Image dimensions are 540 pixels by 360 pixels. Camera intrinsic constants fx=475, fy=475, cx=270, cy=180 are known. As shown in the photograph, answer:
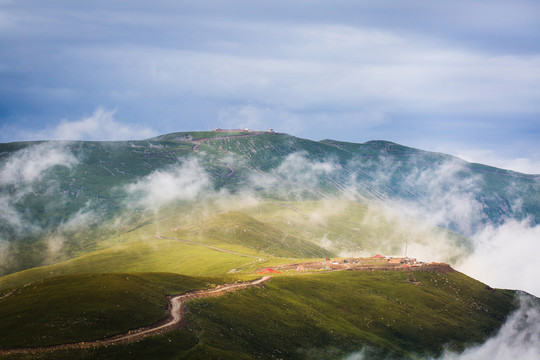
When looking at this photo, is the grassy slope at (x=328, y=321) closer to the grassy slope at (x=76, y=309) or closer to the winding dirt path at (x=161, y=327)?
the winding dirt path at (x=161, y=327)

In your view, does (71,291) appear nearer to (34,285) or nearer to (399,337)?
(34,285)

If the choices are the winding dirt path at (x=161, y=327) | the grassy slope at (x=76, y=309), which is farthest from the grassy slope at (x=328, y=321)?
the grassy slope at (x=76, y=309)

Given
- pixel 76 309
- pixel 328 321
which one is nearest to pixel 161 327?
pixel 76 309

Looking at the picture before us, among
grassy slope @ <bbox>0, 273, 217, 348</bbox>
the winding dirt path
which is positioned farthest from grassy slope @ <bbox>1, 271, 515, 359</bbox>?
grassy slope @ <bbox>0, 273, 217, 348</bbox>

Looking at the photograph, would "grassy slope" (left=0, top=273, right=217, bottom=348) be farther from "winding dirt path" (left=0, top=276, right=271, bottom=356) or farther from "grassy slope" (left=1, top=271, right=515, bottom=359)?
"grassy slope" (left=1, top=271, right=515, bottom=359)

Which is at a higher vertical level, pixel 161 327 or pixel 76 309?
pixel 76 309

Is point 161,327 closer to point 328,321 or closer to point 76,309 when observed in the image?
point 76,309

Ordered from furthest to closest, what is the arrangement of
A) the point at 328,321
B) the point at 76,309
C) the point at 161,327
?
the point at 328,321
the point at 161,327
the point at 76,309
